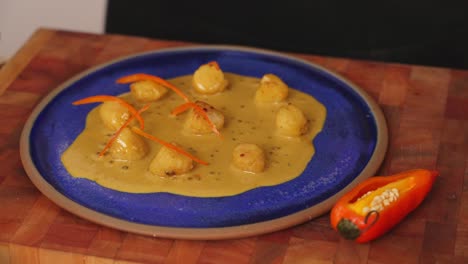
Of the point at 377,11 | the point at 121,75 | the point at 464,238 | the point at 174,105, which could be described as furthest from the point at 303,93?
the point at 377,11

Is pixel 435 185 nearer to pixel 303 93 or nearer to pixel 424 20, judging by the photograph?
pixel 303 93

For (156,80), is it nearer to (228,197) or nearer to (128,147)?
(128,147)

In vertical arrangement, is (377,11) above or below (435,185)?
below

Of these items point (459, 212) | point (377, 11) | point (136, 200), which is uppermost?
point (459, 212)

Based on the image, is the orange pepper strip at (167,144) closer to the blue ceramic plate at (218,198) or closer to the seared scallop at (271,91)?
the blue ceramic plate at (218,198)

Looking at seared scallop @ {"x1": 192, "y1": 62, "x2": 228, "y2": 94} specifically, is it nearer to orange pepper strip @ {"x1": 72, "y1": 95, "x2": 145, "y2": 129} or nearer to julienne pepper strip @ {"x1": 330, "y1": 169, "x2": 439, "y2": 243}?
orange pepper strip @ {"x1": 72, "y1": 95, "x2": 145, "y2": 129}

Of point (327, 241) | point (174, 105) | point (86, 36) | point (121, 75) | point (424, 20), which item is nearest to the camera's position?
point (327, 241)
